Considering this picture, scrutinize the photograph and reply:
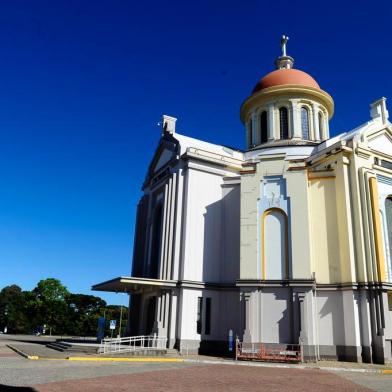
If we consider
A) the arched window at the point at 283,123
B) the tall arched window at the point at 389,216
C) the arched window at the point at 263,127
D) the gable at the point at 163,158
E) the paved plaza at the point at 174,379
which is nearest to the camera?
the paved plaza at the point at 174,379

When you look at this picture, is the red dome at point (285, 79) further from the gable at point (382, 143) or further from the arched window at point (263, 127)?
the gable at point (382, 143)

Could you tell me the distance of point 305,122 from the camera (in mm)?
34281

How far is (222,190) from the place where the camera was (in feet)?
94.6

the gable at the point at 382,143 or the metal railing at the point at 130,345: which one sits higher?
the gable at the point at 382,143

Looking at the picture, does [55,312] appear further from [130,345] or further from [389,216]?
[389,216]

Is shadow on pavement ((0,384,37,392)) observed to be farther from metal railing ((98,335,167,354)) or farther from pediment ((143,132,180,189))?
pediment ((143,132,180,189))

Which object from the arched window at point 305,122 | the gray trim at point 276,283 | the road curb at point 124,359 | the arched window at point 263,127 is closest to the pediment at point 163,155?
the arched window at point 263,127

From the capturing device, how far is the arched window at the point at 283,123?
3422cm

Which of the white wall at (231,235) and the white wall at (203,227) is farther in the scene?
the white wall at (231,235)

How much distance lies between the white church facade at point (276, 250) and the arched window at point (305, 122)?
2958 millimetres

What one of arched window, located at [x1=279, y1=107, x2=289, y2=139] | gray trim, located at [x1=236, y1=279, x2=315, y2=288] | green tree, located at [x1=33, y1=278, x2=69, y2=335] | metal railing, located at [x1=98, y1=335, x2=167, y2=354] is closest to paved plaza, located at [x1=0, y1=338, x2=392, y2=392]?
metal railing, located at [x1=98, y1=335, x2=167, y2=354]

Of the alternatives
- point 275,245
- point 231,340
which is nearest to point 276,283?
point 275,245

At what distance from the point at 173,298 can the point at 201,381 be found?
12.3m

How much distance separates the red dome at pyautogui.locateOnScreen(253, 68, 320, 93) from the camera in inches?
1361
